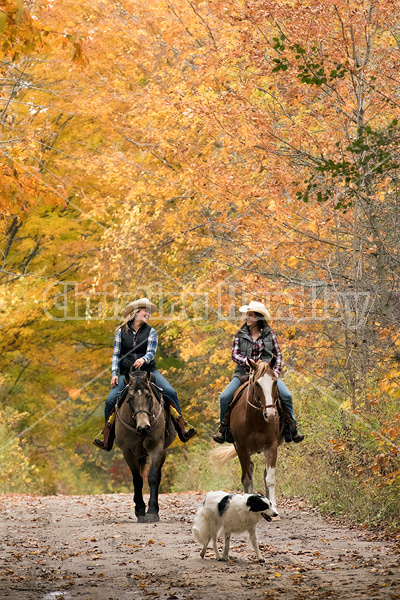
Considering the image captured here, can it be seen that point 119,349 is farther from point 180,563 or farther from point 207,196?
point 207,196

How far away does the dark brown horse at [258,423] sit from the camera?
9.89 meters

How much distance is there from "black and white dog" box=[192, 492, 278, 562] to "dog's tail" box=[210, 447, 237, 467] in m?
3.74

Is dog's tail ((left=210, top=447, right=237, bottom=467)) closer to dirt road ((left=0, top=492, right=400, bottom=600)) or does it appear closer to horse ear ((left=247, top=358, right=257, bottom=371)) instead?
dirt road ((left=0, top=492, right=400, bottom=600))

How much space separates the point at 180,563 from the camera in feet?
25.3

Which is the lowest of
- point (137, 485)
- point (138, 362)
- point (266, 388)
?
point (137, 485)

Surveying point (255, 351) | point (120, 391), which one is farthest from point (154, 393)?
point (255, 351)

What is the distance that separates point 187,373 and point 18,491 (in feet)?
19.1

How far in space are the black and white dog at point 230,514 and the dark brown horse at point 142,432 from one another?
3151mm

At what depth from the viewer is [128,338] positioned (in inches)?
460

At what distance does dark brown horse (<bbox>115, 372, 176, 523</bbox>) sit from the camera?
10930 mm

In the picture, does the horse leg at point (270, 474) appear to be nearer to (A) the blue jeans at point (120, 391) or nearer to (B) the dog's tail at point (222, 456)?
(B) the dog's tail at point (222, 456)

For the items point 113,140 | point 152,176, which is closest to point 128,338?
point 152,176

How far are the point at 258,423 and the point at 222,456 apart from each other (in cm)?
151

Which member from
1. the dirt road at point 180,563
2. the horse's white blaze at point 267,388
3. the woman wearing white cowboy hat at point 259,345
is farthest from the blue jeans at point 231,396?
the dirt road at point 180,563
